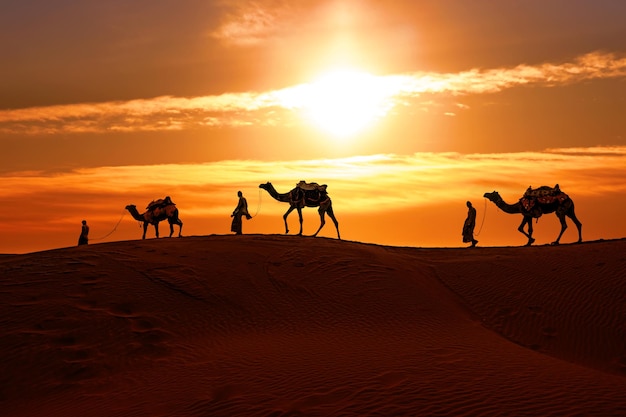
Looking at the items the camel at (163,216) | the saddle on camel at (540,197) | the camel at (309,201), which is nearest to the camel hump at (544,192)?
the saddle on camel at (540,197)

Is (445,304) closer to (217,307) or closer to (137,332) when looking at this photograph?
(217,307)

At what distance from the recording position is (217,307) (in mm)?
20156

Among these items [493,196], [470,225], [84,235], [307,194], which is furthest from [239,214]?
[493,196]

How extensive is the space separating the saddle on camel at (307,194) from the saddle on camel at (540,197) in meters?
9.25

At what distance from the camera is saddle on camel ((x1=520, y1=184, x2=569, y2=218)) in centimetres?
3034

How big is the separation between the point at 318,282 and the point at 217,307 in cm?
382

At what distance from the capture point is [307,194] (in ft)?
95.7

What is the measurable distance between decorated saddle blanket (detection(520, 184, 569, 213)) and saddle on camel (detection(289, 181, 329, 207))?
30.3ft

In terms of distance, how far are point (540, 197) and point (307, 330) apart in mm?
16239

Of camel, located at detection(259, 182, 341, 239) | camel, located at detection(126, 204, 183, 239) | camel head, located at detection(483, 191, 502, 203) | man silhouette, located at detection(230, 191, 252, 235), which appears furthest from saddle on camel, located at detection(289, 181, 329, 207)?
camel head, located at detection(483, 191, 502, 203)

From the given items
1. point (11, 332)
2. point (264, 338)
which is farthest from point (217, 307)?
point (11, 332)

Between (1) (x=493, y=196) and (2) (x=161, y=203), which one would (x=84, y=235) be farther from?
(1) (x=493, y=196)

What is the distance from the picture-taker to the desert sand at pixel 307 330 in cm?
1275

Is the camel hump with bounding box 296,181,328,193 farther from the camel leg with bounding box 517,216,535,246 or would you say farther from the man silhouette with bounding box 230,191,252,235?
the camel leg with bounding box 517,216,535,246
